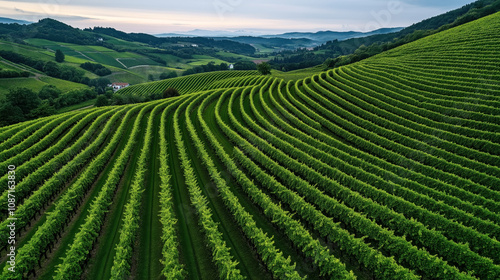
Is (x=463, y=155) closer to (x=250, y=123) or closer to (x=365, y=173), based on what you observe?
(x=365, y=173)

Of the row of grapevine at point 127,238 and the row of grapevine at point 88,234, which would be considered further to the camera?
the row of grapevine at point 88,234

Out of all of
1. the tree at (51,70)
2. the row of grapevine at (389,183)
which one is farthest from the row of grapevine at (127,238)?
the tree at (51,70)

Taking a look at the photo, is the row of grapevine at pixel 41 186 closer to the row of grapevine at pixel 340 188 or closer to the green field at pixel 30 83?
the row of grapevine at pixel 340 188

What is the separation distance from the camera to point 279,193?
27391 millimetres

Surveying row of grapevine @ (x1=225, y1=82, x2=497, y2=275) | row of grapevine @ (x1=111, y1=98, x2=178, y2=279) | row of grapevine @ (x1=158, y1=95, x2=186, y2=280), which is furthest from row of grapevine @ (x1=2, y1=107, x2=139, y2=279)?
row of grapevine @ (x1=225, y1=82, x2=497, y2=275)

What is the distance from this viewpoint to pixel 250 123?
4894 cm

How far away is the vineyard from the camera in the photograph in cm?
1941

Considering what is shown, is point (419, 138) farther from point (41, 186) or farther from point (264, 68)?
point (264, 68)

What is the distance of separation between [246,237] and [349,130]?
30.4 meters

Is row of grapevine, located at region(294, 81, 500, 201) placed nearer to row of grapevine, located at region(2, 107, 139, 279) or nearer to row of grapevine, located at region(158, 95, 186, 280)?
row of grapevine, located at region(158, 95, 186, 280)

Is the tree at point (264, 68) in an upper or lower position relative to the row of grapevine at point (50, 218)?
upper

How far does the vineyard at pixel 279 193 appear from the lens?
19.4 meters

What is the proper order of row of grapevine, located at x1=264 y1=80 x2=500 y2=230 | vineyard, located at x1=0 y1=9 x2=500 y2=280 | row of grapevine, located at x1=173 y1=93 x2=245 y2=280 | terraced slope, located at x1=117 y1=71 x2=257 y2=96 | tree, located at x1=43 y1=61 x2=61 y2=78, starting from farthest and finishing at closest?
tree, located at x1=43 y1=61 x2=61 y2=78 → terraced slope, located at x1=117 y1=71 x2=257 y2=96 → row of grapevine, located at x1=264 y1=80 x2=500 y2=230 → vineyard, located at x1=0 y1=9 x2=500 y2=280 → row of grapevine, located at x1=173 y1=93 x2=245 y2=280

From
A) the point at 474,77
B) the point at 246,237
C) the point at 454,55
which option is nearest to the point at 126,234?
the point at 246,237
